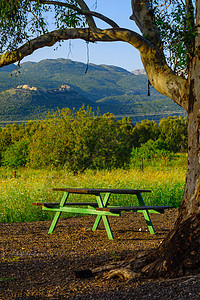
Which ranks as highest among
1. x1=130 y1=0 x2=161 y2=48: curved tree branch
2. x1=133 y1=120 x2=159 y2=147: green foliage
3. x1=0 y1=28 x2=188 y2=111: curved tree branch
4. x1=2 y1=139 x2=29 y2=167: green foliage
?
x1=130 y1=0 x2=161 y2=48: curved tree branch

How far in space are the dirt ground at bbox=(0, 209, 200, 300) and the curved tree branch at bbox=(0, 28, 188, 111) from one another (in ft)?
6.77

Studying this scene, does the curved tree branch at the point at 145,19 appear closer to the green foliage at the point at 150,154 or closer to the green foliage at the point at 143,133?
the green foliage at the point at 150,154

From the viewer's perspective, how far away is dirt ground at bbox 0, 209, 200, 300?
3453mm

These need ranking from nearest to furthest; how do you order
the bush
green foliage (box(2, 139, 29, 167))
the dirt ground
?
the dirt ground, the bush, green foliage (box(2, 139, 29, 167))

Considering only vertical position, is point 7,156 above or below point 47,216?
below

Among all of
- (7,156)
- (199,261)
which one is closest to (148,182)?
(199,261)

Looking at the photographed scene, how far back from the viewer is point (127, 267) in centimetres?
416

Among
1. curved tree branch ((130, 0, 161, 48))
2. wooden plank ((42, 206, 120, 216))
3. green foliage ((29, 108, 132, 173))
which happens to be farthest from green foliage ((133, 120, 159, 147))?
curved tree branch ((130, 0, 161, 48))

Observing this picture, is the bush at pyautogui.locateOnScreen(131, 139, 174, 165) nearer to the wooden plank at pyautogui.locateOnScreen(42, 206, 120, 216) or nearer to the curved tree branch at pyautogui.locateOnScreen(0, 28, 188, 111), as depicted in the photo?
the wooden plank at pyautogui.locateOnScreen(42, 206, 120, 216)

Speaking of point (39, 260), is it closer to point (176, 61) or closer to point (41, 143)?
point (176, 61)

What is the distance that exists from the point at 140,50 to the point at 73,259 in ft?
9.37

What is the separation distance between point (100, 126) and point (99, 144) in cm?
112

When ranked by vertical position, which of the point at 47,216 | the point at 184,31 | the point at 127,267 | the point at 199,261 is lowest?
the point at 47,216

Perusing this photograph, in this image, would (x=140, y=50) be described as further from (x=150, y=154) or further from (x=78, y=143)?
(x=150, y=154)
